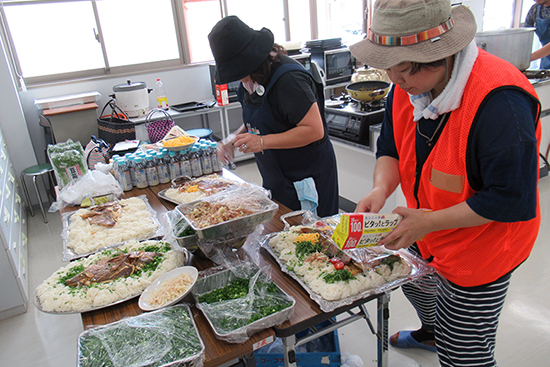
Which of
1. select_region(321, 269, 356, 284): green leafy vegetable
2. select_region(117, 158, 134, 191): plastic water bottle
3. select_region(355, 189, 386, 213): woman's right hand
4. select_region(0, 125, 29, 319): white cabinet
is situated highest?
select_region(355, 189, 386, 213): woman's right hand

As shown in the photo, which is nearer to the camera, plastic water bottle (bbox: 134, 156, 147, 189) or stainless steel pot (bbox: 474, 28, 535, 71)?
plastic water bottle (bbox: 134, 156, 147, 189)

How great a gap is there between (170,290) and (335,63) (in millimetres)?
4559

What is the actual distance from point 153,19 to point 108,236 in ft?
14.3

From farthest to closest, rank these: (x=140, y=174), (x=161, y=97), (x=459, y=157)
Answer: (x=161, y=97) < (x=140, y=174) < (x=459, y=157)

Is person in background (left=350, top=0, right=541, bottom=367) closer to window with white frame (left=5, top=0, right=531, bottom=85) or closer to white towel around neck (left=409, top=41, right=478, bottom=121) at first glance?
white towel around neck (left=409, top=41, right=478, bottom=121)

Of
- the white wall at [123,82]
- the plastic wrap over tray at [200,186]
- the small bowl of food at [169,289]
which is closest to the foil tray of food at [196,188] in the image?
the plastic wrap over tray at [200,186]

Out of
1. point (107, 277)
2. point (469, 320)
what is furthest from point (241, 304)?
point (469, 320)

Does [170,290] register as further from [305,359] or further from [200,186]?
[200,186]

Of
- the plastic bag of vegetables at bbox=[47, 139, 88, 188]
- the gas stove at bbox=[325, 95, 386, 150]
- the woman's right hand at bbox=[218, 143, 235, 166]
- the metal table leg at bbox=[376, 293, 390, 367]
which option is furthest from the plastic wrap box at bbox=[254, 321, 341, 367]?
the gas stove at bbox=[325, 95, 386, 150]

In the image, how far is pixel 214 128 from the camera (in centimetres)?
577

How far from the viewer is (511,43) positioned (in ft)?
11.5

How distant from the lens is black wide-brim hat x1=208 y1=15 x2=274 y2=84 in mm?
1800

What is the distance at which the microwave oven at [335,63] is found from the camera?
16.9 feet

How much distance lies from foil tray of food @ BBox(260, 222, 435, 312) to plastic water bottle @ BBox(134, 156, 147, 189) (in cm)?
113
